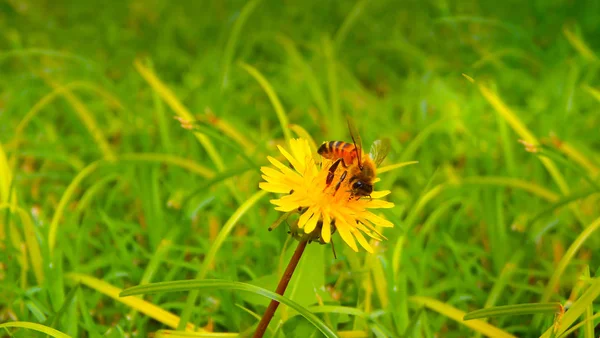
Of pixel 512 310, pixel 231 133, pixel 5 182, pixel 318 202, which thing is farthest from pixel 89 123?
pixel 512 310

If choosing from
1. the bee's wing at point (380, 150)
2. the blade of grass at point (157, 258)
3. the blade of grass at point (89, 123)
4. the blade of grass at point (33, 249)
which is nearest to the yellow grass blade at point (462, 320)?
the bee's wing at point (380, 150)

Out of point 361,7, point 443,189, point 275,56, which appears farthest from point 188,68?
point 443,189

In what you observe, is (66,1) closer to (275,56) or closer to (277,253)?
(275,56)

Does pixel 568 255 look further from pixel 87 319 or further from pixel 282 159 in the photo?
pixel 87 319

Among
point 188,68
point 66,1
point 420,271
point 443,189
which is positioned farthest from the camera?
point 66,1

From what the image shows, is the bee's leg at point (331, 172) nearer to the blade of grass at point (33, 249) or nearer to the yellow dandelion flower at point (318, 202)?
the yellow dandelion flower at point (318, 202)

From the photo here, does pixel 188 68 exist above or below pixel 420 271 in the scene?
above
